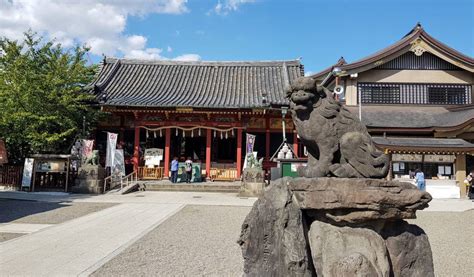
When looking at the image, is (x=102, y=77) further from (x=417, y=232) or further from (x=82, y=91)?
(x=417, y=232)

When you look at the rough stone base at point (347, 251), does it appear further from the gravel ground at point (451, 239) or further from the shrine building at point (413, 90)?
the shrine building at point (413, 90)

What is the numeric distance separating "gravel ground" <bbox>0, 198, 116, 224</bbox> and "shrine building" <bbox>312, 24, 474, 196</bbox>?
13.9 m

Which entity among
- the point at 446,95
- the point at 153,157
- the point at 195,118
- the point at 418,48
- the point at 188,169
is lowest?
the point at 188,169

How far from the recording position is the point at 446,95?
71.6 ft

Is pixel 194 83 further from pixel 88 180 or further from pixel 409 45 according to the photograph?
pixel 409 45

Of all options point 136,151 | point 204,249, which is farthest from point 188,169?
point 204,249

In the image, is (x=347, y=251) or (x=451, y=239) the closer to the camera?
(x=347, y=251)

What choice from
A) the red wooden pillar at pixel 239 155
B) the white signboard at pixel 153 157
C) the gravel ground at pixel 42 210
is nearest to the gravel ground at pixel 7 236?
the gravel ground at pixel 42 210

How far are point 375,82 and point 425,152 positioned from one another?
6081mm

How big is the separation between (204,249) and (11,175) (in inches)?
565

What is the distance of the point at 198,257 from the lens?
614 centimetres

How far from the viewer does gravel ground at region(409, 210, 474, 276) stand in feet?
18.9

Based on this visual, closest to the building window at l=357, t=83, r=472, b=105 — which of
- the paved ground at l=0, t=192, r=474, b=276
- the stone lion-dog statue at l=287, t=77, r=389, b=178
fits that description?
the paved ground at l=0, t=192, r=474, b=276

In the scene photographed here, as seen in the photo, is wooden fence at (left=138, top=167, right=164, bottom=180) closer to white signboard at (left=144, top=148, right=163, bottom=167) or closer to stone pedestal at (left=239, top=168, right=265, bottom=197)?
white signboard at (left=144, top=148, right=163, bottom=167)
